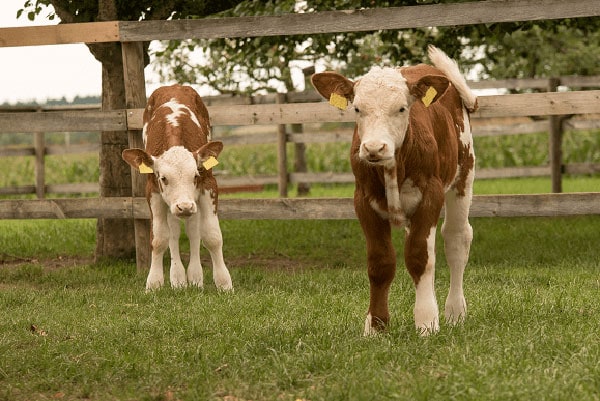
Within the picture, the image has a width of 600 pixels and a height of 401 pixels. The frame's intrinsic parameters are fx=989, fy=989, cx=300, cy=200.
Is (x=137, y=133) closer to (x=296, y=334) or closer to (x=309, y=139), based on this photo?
(x=296, y=334)

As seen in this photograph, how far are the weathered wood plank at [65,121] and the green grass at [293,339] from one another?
135 cm

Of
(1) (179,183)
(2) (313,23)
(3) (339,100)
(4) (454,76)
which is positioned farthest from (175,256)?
(3) (339,100)

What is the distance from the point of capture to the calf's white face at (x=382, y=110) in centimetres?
493

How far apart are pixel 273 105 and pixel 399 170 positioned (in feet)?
13.1

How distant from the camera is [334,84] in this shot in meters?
5.38

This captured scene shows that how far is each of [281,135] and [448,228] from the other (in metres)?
10.4

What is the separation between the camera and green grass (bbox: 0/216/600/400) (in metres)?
4.38

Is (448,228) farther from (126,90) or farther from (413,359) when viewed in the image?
(126,90)

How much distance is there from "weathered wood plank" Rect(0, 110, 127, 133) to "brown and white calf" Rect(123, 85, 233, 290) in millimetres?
643

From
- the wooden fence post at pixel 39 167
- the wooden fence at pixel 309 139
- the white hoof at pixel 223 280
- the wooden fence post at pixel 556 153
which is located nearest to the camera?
the white hoof at pixel 223 280

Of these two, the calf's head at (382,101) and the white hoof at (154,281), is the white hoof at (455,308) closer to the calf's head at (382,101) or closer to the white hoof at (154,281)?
the calf's head at (382,101)

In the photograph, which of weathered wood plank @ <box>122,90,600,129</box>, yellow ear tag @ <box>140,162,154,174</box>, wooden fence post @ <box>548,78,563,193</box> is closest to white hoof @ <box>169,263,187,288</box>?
yellow ear tag @ <box>140,162,154,174</box>

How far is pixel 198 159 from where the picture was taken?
313 inches

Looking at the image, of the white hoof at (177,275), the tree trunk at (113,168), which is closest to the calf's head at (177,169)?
Answer: the white hoof at (177,275)
